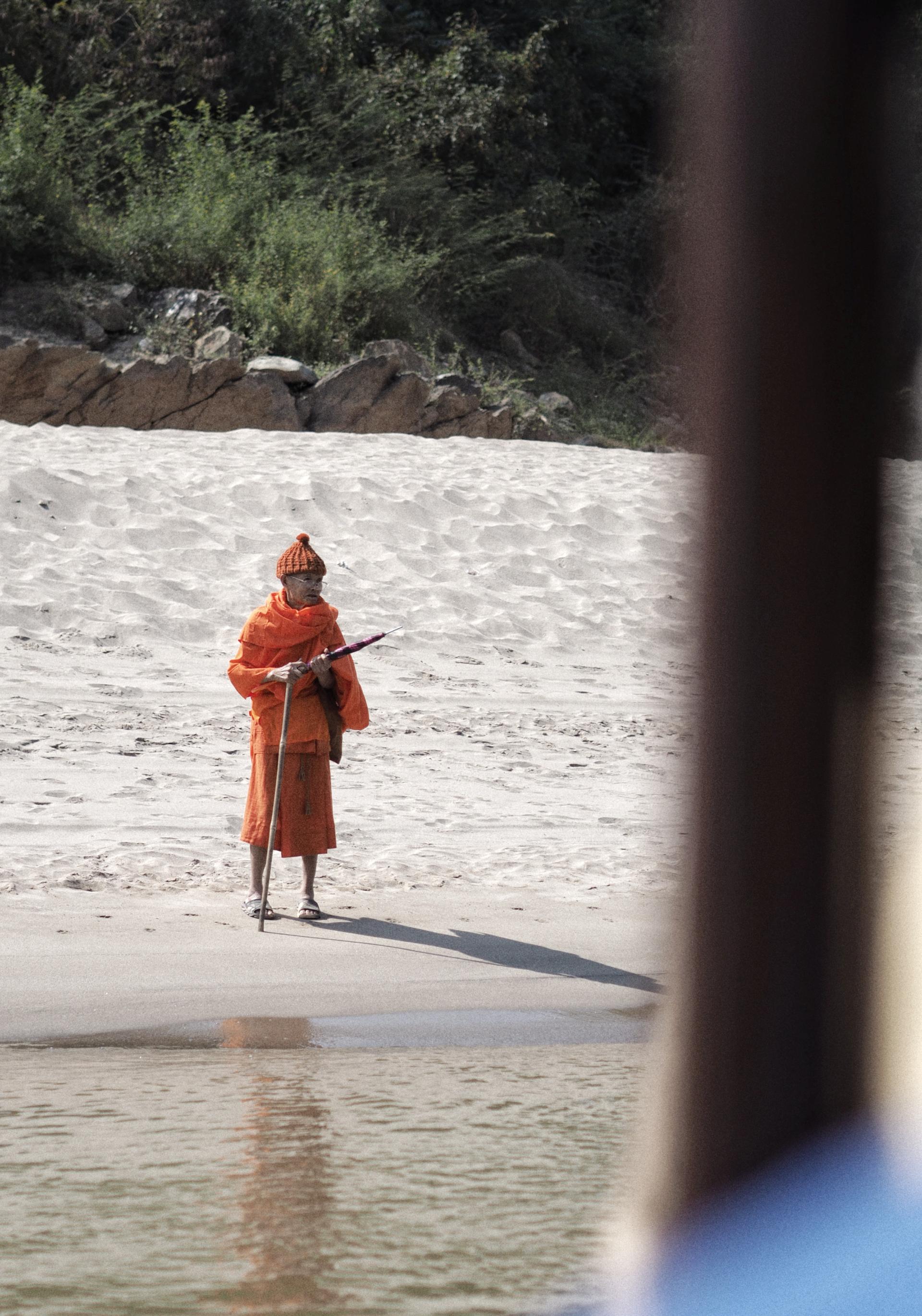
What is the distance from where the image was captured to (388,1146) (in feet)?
12.2

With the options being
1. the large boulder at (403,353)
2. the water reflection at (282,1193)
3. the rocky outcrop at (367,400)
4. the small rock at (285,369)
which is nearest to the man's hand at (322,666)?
the water reflection at (282,1193)

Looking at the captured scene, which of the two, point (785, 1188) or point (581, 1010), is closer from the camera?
point (785, 1188)

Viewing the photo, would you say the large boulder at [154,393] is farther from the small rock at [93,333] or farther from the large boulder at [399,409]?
the small rock at [93,333]

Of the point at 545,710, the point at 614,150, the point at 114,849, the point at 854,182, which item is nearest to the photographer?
the point at 854,182

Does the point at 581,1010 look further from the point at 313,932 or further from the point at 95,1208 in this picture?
the point at 95,1208

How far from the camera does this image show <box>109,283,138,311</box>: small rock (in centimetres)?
1811

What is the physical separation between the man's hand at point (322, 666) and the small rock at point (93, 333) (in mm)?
12821

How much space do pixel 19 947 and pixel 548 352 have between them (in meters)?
20.3

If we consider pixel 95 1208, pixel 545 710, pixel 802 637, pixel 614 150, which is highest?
pixel 614 150

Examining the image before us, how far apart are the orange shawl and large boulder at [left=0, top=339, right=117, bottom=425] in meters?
10.2

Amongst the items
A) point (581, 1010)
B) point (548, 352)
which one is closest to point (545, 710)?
point (581, 1010)

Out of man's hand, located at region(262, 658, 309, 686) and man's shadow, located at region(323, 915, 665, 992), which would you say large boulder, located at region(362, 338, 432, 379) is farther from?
man's shadow, located at region(323, 915, 665, 992)

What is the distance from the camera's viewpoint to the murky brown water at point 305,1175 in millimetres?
2932

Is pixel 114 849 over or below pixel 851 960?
below
